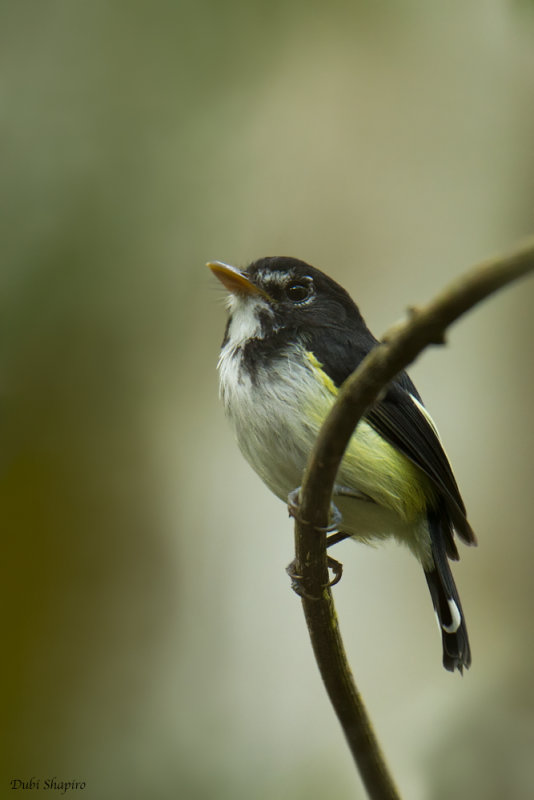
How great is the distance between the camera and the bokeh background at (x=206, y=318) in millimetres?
3521

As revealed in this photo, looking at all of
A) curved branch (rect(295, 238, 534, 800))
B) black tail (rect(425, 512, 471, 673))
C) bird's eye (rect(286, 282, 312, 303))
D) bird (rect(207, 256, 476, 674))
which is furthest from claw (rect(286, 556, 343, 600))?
bird's eye (rect(286, 282, 312, 303))

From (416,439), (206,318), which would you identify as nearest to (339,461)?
(416,439)

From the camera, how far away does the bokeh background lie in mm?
3521

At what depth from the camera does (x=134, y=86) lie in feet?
13.3

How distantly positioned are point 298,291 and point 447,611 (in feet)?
3.36

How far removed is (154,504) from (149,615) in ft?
1.72

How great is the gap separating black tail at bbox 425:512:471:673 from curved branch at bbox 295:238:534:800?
0.69 metres

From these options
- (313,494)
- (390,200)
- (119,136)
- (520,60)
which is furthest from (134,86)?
(313,494)

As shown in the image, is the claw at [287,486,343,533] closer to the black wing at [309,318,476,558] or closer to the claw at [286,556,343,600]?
the claw at [286,556,343,600]

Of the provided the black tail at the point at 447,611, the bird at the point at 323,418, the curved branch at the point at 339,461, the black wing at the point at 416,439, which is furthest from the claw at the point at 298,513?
the black tail at the point at 447,611

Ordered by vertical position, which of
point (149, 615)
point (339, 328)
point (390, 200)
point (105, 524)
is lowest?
point (149, 615)

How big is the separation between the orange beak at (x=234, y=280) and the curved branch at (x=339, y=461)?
2.93 ft

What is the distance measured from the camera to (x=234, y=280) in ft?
8.29

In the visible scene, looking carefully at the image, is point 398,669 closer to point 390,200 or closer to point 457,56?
point 390,200
